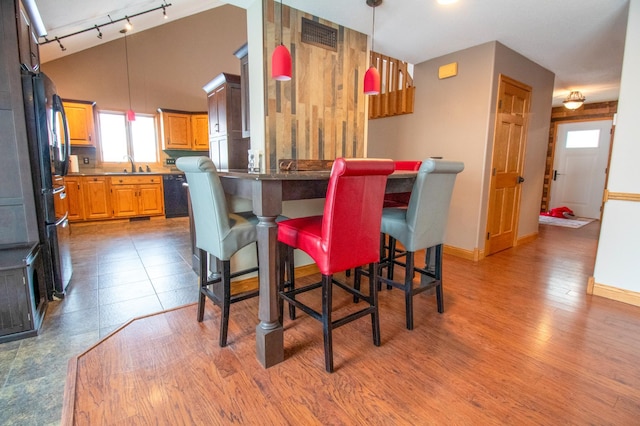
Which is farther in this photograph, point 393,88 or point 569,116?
point 569,116

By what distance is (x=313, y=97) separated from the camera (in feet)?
9.57

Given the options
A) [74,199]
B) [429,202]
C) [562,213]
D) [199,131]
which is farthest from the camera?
[199,131]

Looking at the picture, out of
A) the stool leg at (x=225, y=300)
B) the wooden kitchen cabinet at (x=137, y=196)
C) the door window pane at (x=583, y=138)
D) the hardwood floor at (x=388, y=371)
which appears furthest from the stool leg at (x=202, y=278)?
the door window pane at (x=583, y=138)

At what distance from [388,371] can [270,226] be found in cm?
100

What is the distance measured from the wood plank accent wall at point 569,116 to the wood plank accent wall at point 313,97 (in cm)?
498

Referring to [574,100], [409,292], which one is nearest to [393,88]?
[574,100]

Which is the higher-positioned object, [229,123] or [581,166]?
[229,123]

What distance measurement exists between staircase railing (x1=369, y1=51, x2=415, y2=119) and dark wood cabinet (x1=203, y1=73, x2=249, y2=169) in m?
1.84

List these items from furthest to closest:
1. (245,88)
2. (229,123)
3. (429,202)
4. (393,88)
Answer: (393,88) → (229,123) → (245,88) → (429,202)

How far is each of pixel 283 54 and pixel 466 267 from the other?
2813 millimetres

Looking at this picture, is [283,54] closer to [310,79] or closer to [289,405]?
[310,79]

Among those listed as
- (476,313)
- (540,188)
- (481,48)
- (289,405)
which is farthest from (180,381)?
(540,188)

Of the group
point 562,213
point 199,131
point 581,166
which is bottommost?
point 562,213

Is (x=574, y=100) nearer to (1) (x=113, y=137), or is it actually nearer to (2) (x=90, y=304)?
(2) (x=90, y=304)
